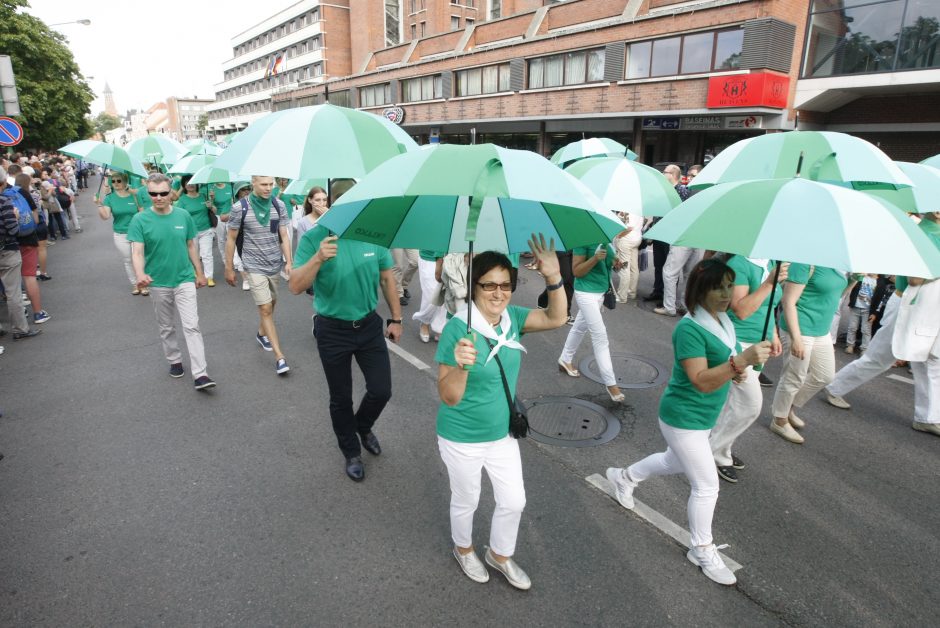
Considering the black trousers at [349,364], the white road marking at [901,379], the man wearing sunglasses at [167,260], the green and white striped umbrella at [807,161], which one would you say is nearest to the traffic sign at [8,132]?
the man wearing sunglasses at [167,260]

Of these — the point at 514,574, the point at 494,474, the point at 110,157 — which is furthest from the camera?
the point at 110,157

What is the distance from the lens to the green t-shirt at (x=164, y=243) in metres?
5.20

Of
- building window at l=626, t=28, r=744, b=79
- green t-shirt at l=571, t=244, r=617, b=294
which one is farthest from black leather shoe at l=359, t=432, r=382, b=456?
building window at l=626, t=28, r=744, b=79

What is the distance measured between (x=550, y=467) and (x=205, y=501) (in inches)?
94.8

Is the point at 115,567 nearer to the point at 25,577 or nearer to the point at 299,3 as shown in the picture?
the point at 25,577

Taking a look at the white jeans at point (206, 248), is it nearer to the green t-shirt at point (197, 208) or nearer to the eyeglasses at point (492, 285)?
the green t-shirt at point (197, 208)

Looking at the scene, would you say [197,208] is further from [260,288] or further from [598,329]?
[598,329]

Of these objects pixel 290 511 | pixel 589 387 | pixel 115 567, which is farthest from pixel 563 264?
pixel 115 567

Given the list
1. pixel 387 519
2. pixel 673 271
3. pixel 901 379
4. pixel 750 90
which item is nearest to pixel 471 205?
pixel 387 519

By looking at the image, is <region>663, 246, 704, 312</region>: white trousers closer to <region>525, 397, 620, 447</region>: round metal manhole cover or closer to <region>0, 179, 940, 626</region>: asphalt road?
<region>0, 179, 940, 626</region>: asphalt road

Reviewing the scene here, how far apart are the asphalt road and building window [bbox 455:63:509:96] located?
2876 centimetres

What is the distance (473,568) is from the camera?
9.69 feet

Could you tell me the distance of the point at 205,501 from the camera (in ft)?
11.8

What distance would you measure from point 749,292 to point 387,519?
290 centimetres
